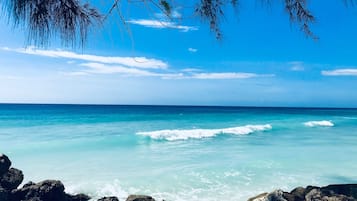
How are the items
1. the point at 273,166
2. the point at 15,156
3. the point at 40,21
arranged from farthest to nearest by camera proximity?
the point at 15,156 < the point at 273,166 < the point at 40,21

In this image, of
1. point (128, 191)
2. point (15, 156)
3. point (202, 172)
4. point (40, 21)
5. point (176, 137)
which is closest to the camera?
point (40, 21)

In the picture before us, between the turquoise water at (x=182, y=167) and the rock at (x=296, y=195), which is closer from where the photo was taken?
the rock at (x=296, y=195)

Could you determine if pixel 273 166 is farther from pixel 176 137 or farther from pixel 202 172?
pixel 176 137

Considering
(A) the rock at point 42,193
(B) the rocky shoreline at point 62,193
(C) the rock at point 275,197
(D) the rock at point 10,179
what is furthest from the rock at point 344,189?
(D) the rock at point 10,179

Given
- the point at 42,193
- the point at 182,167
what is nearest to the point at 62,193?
the point at 42,193

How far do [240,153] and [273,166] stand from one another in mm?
2623

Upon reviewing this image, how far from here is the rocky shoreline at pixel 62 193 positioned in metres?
5.34

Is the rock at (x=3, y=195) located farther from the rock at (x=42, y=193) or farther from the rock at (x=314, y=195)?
the rock at (x=314, y=195)

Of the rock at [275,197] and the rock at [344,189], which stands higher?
the rock at [275,197]

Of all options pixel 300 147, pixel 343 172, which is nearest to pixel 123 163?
pixel 343 172

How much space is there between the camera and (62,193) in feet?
19.5

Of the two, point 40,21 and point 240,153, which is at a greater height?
point 40,21

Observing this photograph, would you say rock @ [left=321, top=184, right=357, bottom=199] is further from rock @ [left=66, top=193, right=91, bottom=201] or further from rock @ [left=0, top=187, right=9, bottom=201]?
rock @ [left=0, top=187, right=9, bottom=201]

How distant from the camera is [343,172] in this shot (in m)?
9.06
